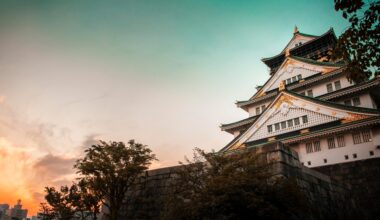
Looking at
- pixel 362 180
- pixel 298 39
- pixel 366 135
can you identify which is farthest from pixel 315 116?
pixel 298 39

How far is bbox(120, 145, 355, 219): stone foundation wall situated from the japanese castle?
5556 millimetres

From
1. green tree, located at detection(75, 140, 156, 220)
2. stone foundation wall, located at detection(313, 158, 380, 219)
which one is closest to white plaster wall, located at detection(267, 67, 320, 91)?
stone foundation wall, located at detection(313, 158, 380, 219)

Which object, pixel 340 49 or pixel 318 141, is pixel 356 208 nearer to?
pixel 318 141

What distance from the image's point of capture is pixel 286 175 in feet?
33.0

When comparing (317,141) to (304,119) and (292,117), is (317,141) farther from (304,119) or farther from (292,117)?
(292,117)

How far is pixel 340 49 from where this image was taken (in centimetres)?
771

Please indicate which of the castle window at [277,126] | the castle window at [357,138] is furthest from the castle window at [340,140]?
the castle window at [277,126]

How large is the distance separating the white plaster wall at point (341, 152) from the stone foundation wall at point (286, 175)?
6.92m

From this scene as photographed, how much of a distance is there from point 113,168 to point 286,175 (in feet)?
24.2

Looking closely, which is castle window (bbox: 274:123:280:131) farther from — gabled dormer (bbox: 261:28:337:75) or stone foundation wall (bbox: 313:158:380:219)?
gabled dormer (bbox: 261:28:337:75)

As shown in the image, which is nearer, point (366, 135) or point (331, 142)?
point (366, 135)

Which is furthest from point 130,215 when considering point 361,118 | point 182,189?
point 361,118

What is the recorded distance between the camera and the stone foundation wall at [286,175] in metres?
10.5

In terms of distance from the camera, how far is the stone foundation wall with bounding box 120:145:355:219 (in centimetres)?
1051
